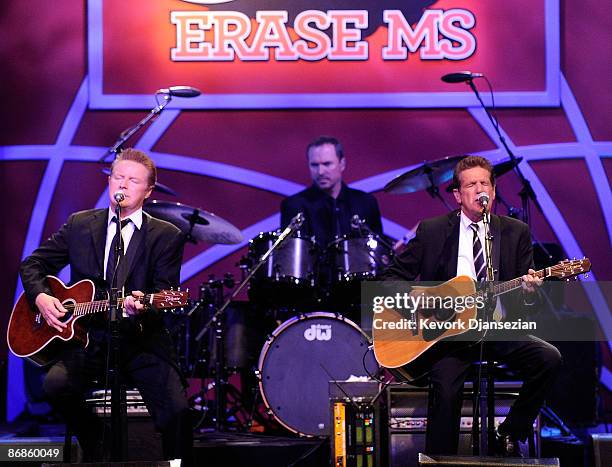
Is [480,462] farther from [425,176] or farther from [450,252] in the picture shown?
[425,176]

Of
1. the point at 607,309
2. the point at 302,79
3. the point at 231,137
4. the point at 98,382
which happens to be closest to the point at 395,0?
the point at 302,79

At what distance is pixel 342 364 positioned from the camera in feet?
22.6

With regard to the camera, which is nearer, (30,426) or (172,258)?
(172,258)

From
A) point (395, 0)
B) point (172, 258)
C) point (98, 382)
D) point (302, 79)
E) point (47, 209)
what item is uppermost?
point (395, 0)

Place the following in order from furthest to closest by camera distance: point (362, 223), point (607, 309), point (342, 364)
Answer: point (607, 309) → point (362, 223) → point (342, 364)

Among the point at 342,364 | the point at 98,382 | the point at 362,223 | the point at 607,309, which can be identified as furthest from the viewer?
the point at 607,309

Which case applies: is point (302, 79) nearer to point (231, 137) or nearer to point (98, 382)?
point (231, 137)

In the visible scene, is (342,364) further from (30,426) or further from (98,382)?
(30,426)

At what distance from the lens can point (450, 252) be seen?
5.47m

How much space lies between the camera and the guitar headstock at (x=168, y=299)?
16.1 feet

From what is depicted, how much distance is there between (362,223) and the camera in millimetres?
7340

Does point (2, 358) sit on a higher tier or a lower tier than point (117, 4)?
lower

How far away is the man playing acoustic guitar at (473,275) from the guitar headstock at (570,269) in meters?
0.12

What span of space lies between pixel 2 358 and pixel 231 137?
2921 mm
